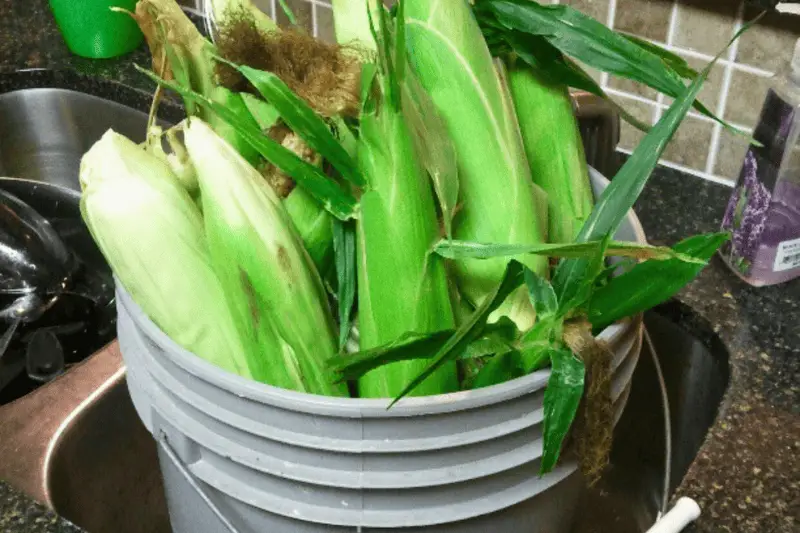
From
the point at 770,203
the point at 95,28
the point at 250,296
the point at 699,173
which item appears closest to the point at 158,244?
the point at 250,296

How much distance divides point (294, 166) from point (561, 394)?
0.16 metres

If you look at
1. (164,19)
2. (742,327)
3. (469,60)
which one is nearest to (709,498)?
(742,327)

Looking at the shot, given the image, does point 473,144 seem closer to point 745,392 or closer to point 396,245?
point 396,245

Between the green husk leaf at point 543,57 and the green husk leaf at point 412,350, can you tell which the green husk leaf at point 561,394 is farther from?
the green husk leaf at point 543,57

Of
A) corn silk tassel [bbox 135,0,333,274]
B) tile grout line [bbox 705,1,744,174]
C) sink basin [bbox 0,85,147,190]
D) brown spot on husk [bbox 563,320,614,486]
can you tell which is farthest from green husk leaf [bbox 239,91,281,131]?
sink basin [bbox 0,85,147,190]

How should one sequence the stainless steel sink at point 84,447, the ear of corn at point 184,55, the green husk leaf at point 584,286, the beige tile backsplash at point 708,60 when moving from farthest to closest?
the beige tile backsplash at point 708,60, the stainless steel sink at point 84,447, the ear of corn at point 184,55, the green husk leaf at point 584,286

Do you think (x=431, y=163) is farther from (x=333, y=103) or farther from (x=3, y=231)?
(x=3, y=231)

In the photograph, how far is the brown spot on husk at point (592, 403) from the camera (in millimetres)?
400

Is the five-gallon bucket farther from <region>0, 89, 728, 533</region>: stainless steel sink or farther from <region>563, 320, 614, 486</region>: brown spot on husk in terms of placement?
<region>0, 89, 728, 533</region>: stainless steel sink

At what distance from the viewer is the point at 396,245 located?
42 cm

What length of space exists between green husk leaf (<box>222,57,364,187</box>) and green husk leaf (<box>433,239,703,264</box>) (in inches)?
2.3

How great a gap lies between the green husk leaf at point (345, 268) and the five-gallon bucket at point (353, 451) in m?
0.08

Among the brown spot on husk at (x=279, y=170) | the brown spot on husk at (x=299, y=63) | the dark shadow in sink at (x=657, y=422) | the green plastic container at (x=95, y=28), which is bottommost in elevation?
the dark shadow in sink at (x=657, y=422)

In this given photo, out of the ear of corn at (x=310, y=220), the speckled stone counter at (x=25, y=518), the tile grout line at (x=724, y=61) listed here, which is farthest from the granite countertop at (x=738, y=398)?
the ear of corn at (x=310, y=220)
